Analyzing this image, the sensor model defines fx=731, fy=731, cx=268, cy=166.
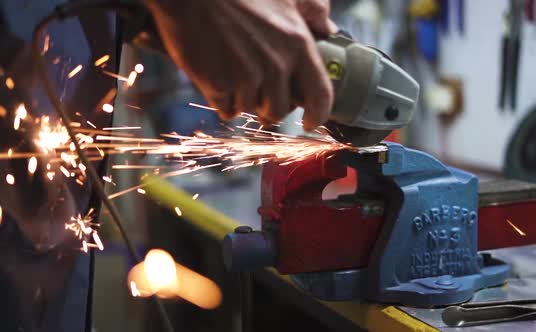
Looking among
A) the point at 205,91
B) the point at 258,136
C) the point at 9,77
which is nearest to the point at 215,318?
the point at 258,136

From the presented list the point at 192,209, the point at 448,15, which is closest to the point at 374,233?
the point at 192,209

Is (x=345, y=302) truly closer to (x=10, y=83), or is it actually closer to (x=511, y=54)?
(x=10, y=83)

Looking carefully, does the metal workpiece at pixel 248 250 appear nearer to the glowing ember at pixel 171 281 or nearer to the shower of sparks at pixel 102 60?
the shower of sparks at pixel 102 60

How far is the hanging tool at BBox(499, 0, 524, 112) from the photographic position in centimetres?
226

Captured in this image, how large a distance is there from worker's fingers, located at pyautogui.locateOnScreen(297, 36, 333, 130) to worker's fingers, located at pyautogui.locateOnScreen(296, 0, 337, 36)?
2.2 inches

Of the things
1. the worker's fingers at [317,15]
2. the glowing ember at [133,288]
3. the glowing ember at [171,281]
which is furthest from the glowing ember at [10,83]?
the glowing ember at [133,288]

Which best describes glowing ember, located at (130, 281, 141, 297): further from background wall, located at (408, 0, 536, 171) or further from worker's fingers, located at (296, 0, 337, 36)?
worker's fingers, located at (296, 0, 337, 36)

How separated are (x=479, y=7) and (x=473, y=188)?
1.53 metres

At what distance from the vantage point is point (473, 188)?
1103 mm

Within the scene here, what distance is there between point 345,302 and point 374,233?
0.11 m

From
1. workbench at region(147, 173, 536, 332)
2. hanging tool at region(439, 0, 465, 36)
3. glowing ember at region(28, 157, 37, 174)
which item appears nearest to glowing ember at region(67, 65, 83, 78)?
glowing ember at region(28, 157, 37, 174)

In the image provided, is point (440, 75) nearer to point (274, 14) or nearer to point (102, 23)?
point (102, 23)

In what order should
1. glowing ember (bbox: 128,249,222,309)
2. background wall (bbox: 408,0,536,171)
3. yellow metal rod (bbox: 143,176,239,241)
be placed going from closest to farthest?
yellow metal rod (bbox: 143,176,239,241)
glowing ember (bbox: 128,249,222,309)
background wall (bbox: 408,0,536,171)

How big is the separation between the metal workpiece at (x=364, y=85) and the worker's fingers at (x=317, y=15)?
1 centimetres
